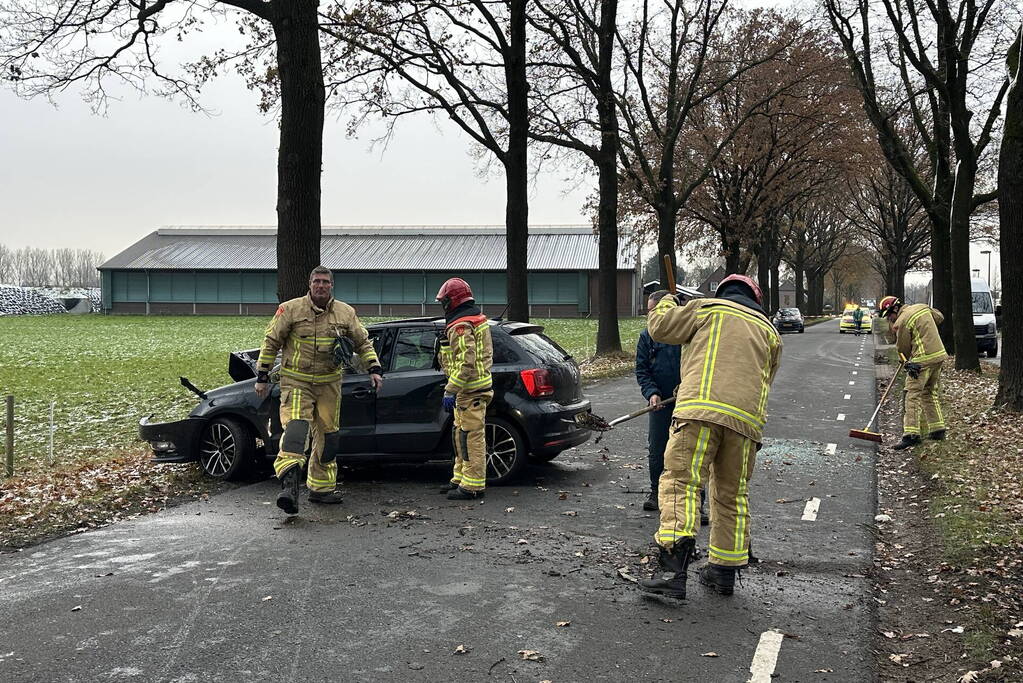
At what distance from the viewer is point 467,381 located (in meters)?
7.98

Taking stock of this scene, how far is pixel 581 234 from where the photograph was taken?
3105 inches

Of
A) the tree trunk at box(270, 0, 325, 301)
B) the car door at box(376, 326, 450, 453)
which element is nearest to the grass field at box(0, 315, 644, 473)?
the tree trunk at box(270, 0, 325, 301)

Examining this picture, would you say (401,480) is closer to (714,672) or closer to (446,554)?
(446,554)

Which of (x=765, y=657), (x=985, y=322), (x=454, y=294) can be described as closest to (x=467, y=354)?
(x=454, y=294)

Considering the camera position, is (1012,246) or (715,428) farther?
(1012,246)

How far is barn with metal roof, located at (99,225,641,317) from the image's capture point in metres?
74.5

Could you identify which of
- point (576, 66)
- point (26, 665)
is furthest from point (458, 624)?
point (576, 66)

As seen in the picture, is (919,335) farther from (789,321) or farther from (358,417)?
(789,321)

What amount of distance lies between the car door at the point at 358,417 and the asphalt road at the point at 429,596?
45 centimetres

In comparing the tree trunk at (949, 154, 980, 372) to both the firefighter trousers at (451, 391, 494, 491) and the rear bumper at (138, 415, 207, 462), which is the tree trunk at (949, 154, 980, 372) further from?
the rear bumper at (138, 415, 207, 462)

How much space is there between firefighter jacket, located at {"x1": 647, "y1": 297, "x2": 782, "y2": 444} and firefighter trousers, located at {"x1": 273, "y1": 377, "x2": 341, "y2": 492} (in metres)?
3.36

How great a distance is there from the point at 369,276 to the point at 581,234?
17560mm

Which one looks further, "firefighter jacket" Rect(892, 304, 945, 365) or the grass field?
the grass field

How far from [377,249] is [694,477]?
76.4 metres
